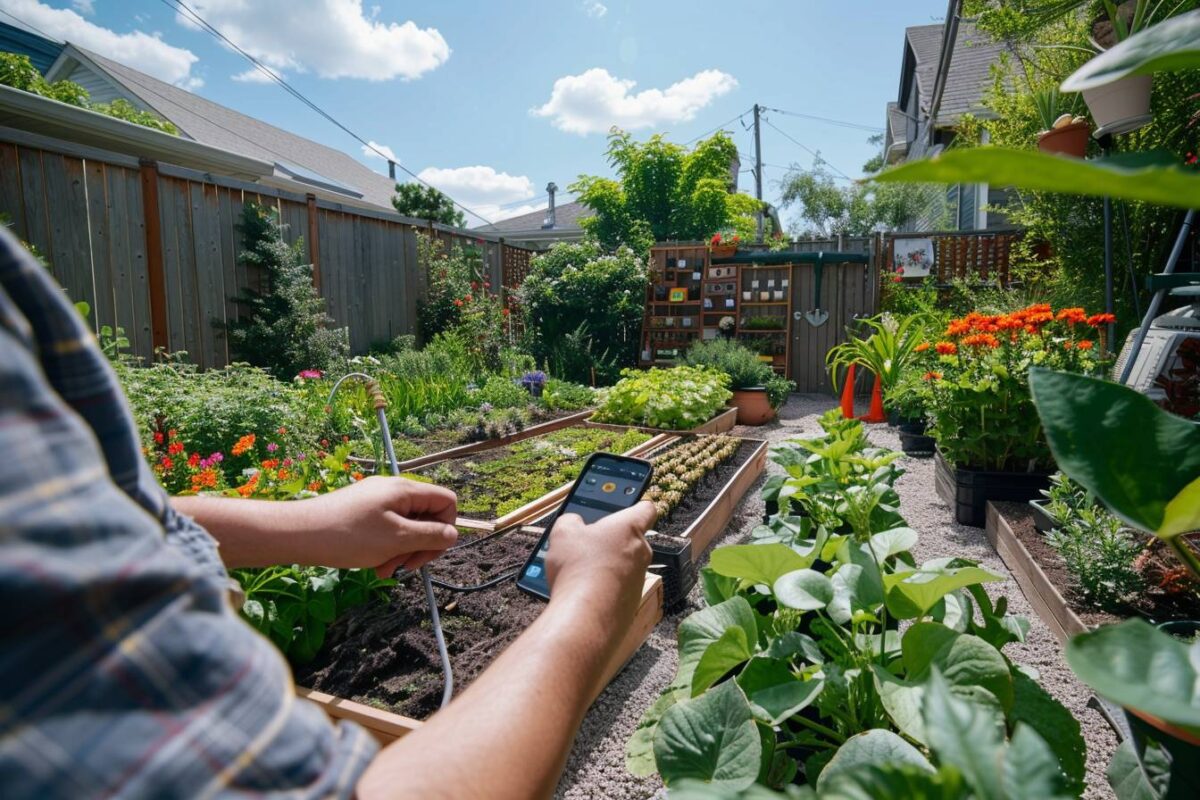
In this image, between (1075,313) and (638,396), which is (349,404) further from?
(1075,313)

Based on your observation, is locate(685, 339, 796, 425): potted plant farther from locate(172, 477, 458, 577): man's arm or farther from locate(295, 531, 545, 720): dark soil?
locate(172, 477, 458, 577): man's arm

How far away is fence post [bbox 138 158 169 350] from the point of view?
4672 millimetres

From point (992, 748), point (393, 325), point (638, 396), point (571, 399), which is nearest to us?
point (992, 748)

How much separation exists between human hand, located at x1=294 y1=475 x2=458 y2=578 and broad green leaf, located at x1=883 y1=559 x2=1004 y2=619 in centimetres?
68

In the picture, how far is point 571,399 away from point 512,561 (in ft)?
12.5

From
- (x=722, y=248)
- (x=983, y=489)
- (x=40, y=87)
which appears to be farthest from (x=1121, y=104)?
(x=40, y=87)

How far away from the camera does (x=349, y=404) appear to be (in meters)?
4.24

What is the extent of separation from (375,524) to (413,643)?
911mm

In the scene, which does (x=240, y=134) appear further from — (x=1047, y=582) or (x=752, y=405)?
(x=1047, y=582)

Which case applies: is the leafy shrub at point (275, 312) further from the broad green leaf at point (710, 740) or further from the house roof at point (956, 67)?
the house roof at point (956, 67)

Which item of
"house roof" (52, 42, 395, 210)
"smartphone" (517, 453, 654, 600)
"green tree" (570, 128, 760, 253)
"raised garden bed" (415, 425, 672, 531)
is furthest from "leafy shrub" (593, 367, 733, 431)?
"green tree" (570, 128, 760, 253)

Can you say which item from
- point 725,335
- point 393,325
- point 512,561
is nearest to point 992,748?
point 512,561

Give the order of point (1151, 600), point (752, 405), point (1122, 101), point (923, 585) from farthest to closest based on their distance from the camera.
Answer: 1. point (752, 405)
2. point (1122, 101)
3. point (1151, 600)
4. point (923, 585)

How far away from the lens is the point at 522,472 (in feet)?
11.9
